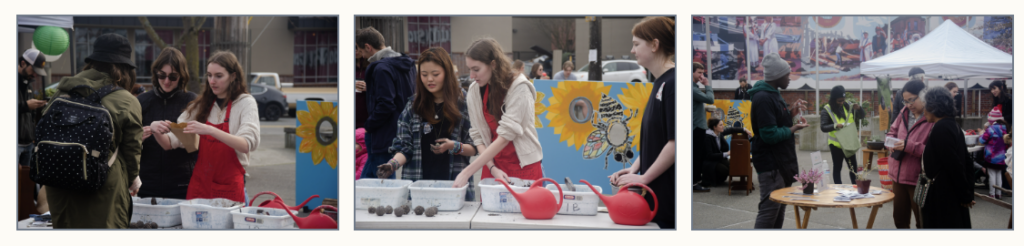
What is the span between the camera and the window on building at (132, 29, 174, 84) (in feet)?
13.0

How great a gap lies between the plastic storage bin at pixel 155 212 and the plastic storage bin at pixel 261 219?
37 cm

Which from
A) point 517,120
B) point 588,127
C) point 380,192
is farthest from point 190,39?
point 588,127

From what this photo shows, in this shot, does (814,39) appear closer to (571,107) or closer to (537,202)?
(571,107)

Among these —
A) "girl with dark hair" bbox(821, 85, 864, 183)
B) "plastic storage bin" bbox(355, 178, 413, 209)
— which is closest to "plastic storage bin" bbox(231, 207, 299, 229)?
"plastic storage bin" bbox(355, 178, 413, 209)

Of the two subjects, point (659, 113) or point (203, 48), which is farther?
point (203, 48)

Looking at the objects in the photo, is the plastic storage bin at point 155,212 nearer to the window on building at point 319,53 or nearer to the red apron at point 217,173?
the red apron at point 217,173

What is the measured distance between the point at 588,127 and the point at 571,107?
0.50 feet

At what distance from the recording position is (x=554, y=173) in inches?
159

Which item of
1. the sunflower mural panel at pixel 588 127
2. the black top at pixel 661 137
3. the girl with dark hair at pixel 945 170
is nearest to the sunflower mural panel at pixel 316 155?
the sunflower mural panel at pixel 588 127

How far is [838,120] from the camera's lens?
397cm

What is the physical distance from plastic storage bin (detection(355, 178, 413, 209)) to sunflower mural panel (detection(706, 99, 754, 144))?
182 centimetres

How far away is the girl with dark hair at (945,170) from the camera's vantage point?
388cm

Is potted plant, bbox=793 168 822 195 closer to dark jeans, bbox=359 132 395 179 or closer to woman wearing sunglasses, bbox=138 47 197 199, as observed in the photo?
dark jeans, bbox=359 132 395 179

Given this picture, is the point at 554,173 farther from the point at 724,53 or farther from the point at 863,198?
the point at 863,198
